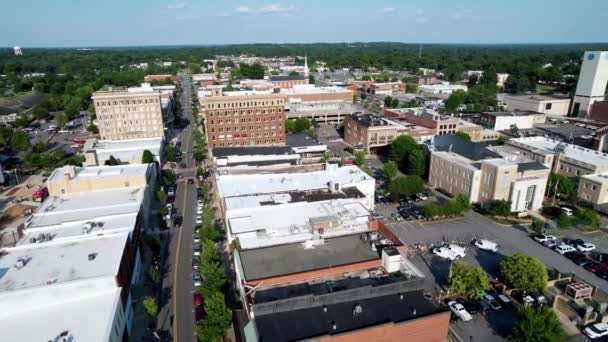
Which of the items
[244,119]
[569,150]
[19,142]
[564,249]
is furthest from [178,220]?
[569,150]

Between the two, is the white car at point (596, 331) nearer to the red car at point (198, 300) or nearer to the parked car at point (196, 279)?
the red car at point (198, 300)

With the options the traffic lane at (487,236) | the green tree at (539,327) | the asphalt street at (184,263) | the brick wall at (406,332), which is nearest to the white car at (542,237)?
the traffic lane at (487,236)

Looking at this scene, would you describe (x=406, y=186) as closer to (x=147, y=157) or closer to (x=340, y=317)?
(x=340, y=317)

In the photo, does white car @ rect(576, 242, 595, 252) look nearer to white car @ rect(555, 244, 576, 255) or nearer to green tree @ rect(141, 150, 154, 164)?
white car @ rect(555, 244, 576, 255)

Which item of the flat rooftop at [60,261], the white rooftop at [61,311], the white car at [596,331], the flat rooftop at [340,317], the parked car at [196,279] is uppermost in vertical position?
the flat rooftop at [340,317]

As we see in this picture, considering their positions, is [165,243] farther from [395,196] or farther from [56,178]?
[395,196]

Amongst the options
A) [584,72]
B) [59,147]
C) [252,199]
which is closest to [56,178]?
[252,199]
